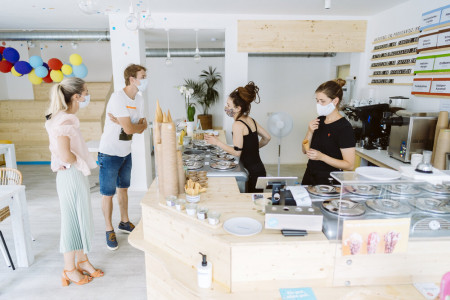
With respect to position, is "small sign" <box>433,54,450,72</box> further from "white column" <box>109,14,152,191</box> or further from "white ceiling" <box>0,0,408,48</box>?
"white column" <box>109,14,152,191</box>

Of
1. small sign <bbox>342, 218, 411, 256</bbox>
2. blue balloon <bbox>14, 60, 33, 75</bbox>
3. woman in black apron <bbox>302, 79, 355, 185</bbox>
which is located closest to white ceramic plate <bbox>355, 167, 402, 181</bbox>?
small sign <bbox>342, 218, 411, 256</bbox>

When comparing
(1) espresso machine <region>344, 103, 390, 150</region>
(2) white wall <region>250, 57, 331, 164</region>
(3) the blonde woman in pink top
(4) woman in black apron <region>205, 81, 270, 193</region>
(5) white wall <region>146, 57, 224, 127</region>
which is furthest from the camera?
(5) white wall <region>146, 57, 224, 127</region>

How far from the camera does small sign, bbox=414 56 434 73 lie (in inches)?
134

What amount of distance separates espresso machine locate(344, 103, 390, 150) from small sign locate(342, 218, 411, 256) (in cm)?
276

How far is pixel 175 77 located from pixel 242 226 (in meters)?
8.40

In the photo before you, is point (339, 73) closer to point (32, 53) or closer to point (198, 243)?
point (198, 243)

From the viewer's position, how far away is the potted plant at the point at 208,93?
29.9 feet

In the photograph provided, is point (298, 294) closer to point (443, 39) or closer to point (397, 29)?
point (443, 39)

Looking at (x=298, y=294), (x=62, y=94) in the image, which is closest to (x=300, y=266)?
(x=298, y=294)

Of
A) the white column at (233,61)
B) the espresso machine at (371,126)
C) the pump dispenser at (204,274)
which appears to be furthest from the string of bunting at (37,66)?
the pump dispenser at (204,274)

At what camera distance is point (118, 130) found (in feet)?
9.95

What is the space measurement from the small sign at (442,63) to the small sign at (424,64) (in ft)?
0.23

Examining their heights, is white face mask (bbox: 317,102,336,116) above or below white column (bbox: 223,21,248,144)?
below

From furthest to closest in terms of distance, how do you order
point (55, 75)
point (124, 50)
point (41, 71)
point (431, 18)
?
point (55, 75) → point (41, 71) → point (124, 50) → point (431, 18)
